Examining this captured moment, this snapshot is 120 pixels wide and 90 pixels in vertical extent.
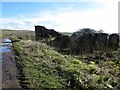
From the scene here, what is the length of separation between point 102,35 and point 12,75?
15.1m

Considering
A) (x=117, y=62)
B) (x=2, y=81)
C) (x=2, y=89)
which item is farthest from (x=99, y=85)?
(x=117, y=62)

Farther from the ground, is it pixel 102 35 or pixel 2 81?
pixel 102 35

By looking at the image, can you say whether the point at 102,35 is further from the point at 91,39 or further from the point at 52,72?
the point at 52,72

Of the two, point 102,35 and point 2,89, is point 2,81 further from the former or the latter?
point 102,35

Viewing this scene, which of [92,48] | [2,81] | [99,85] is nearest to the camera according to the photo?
[99,85]

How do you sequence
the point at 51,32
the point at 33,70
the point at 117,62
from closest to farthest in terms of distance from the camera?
the point at 33,70 → the point at 117,62 → the point at 51,32

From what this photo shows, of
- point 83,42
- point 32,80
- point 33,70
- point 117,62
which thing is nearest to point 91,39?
point 83,42

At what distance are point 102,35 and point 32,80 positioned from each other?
1688cm

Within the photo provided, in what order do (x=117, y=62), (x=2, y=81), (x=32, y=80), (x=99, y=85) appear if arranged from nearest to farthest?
(x=99, y=85) < (x=32, y=80) < (x=2, y=81) < (x=117, y=62)

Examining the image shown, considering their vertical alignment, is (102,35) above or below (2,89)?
above

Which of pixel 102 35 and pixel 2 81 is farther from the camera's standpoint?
pixel 102 35

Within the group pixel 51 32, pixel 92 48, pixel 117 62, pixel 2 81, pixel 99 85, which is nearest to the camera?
pixel 99 85

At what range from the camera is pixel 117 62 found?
1795 cm

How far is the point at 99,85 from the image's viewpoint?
11.2 meters
